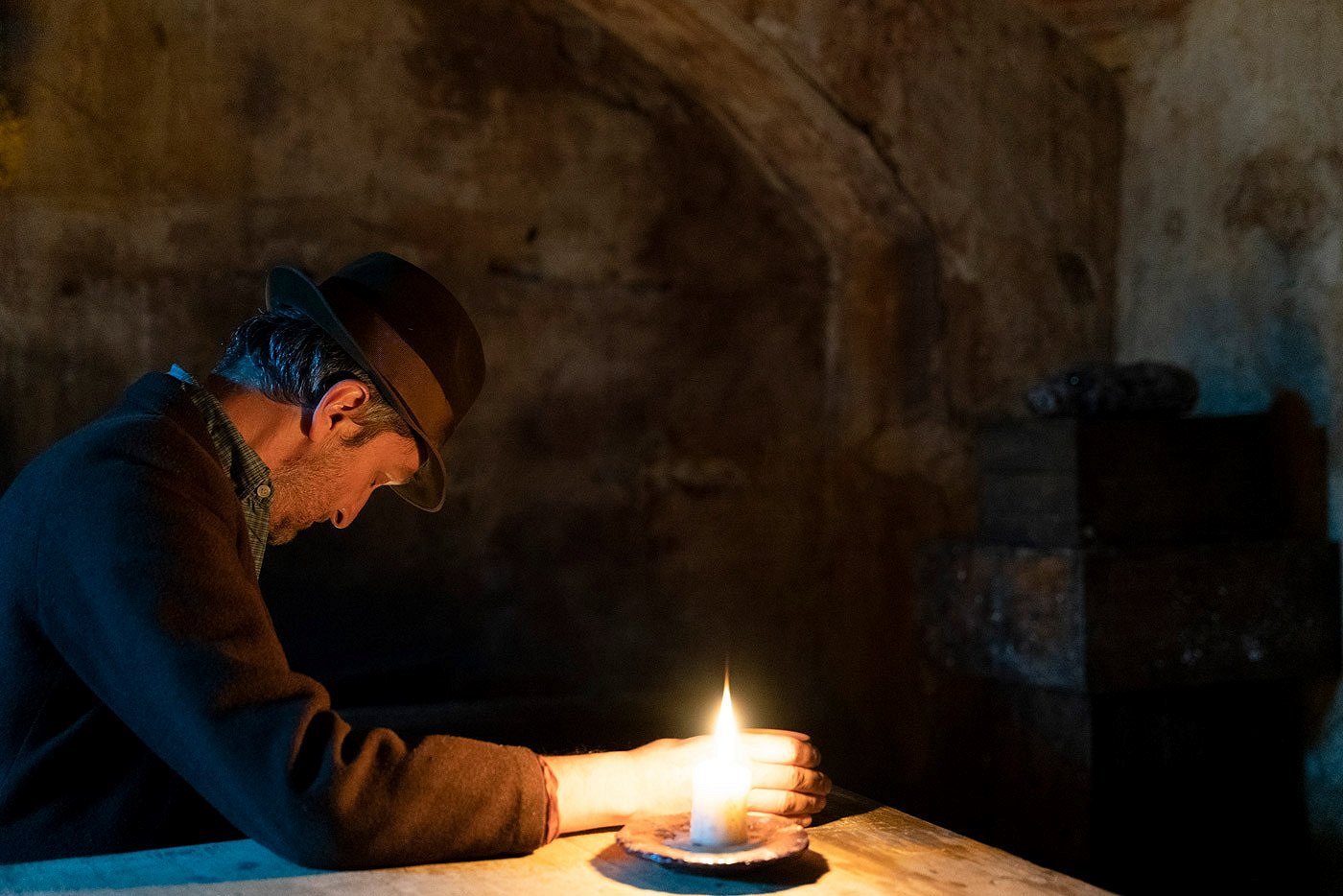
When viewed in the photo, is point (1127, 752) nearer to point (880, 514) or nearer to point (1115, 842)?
point (1115, 842)

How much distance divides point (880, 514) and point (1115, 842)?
1095 millimetres

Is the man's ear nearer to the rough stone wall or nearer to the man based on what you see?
the man

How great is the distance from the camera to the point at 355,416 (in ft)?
6.30

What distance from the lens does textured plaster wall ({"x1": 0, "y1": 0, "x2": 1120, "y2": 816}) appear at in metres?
3.34

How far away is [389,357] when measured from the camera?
1.84 meters

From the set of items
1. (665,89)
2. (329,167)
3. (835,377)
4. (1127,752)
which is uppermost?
(665,89)

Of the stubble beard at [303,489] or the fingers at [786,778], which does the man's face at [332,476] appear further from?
the fingers at [786,778]

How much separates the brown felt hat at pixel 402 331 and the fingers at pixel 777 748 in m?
0.60

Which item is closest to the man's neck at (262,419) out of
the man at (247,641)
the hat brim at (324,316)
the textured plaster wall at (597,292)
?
the man at (247,641)

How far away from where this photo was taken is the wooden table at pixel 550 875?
4.99 feet

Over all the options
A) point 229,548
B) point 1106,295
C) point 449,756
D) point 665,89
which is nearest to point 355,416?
point 229,548

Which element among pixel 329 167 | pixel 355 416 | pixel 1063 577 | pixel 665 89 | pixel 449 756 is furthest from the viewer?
pixel 665 89

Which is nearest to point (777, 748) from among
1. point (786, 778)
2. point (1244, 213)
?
point (786, 778)

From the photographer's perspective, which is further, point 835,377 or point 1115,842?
point 835,377
